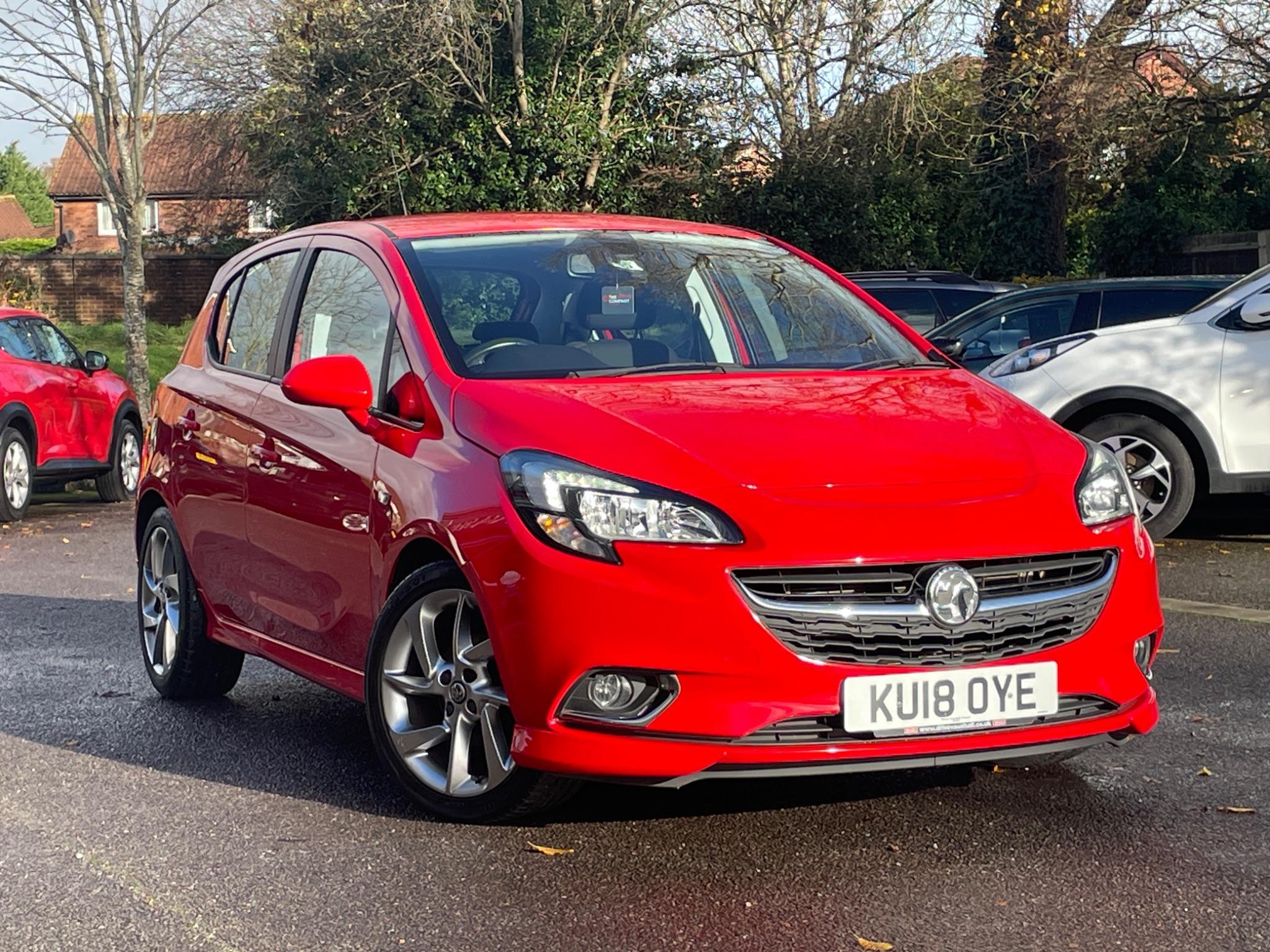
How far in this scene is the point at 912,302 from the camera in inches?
672

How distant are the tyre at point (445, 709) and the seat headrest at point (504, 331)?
84 centimetres

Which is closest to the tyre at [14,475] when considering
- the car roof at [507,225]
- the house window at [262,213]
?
the car roof at [507,225]

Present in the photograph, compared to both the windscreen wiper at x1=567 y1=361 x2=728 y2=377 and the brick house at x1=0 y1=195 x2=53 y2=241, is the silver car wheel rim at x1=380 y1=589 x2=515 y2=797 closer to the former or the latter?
the windscreen wiper at x1=567 y1=361 x2=728 y2=377

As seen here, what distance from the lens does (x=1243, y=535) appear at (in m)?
11.0

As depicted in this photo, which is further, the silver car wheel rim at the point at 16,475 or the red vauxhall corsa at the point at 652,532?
the silver car wheel rim at the point at 16,475

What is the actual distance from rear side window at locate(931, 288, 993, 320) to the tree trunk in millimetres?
10647

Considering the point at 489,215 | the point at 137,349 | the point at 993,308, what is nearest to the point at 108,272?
the point at 137,349

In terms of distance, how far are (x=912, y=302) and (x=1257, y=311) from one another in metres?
7.04

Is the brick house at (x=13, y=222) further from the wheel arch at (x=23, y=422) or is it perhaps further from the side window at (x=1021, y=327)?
the side window at (x=1021, y=327)

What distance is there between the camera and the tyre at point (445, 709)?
4602mm

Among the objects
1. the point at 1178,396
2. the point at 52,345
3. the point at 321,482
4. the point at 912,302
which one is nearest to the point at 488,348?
the point at 321,482

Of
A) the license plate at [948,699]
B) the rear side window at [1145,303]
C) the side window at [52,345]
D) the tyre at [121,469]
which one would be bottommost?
the tyre at [121,469]

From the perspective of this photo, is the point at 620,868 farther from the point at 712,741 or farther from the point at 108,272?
the point at 108,272

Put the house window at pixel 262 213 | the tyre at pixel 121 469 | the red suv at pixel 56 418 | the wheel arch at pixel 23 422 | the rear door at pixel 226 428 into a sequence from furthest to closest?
the house window at pixel 262 213 → the tyre at pixel 121 469 → the red suv at pixel 56 418 → the wheel arch at pixel 23 422 → the rear door at pixel 226 428
